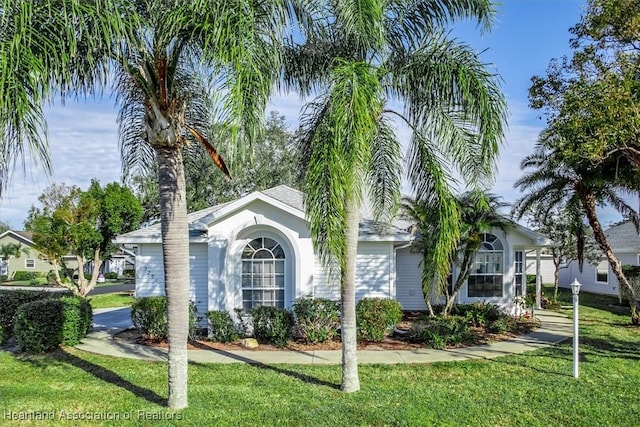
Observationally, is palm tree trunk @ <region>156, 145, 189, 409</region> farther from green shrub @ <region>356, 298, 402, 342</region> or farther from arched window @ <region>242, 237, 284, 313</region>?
arched window @ <region>242, 237, 284, 313</region>

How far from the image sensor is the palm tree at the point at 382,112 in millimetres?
6891

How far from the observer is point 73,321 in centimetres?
1216

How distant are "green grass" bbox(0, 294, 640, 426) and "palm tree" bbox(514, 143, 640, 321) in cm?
525

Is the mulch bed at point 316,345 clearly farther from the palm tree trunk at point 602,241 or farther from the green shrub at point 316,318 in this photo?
the palm tree trunk at point 602,241

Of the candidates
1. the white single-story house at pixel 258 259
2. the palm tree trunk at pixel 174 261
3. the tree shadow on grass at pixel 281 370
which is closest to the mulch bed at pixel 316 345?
the tree shadow on grass at pixel 281 370

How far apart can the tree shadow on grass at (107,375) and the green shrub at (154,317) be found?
1.98m

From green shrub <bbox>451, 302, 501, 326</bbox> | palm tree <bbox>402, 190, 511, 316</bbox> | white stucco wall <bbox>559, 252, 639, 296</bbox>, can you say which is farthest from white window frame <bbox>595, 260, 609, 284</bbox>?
green shrub <bbox>451, 302, 501, 326</bbox>

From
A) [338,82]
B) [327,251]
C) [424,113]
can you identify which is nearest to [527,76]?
[424,113]

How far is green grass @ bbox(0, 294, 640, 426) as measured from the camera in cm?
711

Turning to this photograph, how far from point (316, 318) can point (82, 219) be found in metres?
12.8

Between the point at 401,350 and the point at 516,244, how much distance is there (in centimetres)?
836

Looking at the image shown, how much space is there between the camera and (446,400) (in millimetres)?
7812

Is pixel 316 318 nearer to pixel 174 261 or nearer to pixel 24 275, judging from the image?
pixel 174 261

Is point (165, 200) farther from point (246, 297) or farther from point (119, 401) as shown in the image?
point (246, 297)
